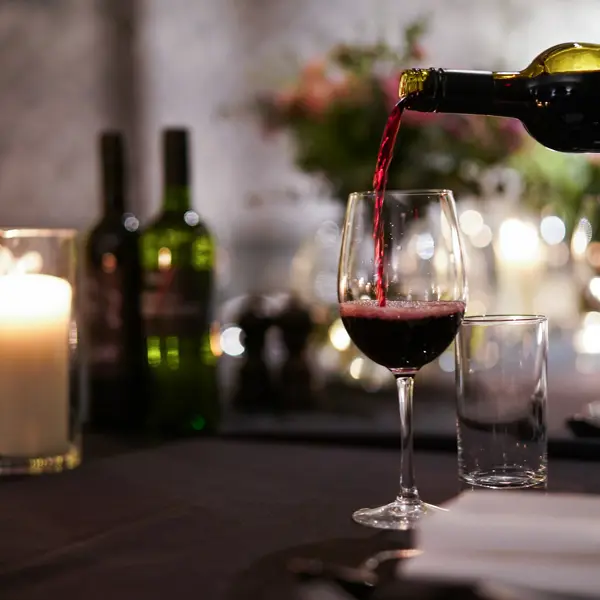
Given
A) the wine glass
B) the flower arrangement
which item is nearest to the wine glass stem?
the wine glass

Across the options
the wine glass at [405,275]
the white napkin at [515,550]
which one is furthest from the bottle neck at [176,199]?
the white napkin at [515,550]

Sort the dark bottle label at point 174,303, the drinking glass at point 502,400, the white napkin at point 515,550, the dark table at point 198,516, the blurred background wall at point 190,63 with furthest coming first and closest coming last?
the blurred background wall at point 190,63 < the dark bottle label at point 174,303 < the drinking glass at point 502,400 < the dark table at point 198,516 < the white napkin at point 515,550

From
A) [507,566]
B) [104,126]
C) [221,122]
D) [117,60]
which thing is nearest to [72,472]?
[507,566]

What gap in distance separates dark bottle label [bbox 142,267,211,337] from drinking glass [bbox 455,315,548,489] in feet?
1.52

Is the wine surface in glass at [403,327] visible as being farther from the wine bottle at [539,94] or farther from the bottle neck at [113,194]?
the bottle neck at [113,194]

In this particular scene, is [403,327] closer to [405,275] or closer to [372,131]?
[405,275]

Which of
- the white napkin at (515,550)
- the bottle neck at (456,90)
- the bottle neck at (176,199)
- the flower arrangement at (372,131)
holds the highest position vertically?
the flower arrangement at (372,131)

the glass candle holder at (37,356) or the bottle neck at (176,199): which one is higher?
the bottle neck at (176,199)

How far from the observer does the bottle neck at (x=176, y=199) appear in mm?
1351

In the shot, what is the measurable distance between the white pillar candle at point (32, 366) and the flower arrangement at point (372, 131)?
636 mm

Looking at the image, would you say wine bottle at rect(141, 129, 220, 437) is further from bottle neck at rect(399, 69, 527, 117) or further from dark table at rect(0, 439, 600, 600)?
bottle neck at rect(399, 69, 527, 117)

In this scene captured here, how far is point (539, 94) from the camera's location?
92 centimetres

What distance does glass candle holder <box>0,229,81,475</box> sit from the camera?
1.09m

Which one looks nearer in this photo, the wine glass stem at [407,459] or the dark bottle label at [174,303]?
the wine glass stem at [407,459]
